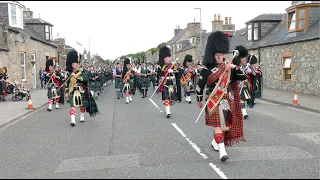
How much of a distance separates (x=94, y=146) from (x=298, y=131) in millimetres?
4938

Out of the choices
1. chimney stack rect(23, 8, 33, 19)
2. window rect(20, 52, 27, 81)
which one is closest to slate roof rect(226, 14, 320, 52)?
window rect(20, 52, 27, 81)

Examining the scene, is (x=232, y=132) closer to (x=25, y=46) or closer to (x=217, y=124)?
(x=217, y=124)

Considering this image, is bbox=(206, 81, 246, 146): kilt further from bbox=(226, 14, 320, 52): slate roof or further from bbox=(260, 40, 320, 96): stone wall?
bbox=(226, 14, 320, 52): slate roof

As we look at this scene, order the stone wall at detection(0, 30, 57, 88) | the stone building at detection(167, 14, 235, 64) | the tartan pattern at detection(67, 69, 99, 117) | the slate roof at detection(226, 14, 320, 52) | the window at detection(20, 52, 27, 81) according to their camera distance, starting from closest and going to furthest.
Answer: the tartan pattern at detection(67, 69, 99, 117)
the slate roof at detection(226, 14, 320, 52)
the stone wall at detection(0, 30, 57, 88)
the window at detection(20, 52, 27, 81)
the stone building at detection(167, 14, 235, 64)

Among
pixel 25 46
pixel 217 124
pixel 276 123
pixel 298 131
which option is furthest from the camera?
pixel 25 46

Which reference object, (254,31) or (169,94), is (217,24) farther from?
(169,94)

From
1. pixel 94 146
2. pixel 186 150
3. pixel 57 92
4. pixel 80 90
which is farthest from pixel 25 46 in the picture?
pixel 186 150

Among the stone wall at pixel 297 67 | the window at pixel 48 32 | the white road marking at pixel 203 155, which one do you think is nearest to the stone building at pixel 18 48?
the window at pixel 48 32

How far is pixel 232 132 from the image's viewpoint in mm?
5590

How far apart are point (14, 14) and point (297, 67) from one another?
1847 centimetres

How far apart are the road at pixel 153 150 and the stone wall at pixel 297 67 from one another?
7600 millimetres

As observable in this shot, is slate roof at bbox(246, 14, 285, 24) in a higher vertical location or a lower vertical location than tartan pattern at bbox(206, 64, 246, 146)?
higher

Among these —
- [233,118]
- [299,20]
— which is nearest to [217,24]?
[299,20]

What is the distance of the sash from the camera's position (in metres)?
5.29
